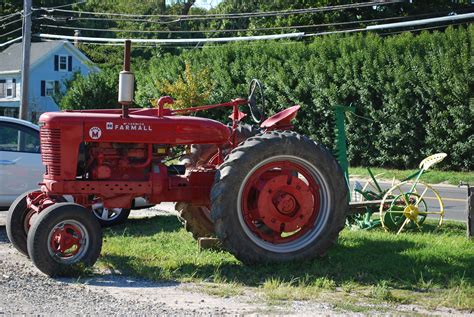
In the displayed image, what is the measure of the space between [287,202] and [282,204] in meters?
A: 0.06

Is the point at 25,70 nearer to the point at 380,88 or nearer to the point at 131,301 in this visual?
the point at 380,88

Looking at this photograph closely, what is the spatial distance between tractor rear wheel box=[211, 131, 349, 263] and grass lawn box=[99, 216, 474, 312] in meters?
0.24

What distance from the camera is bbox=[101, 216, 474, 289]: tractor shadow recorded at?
8125 millimetres

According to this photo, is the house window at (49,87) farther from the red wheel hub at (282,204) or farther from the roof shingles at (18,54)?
the red wheel hub at (282,204)

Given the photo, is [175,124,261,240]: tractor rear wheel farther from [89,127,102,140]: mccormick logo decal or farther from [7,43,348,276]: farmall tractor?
[89,127,102,140]: mccormick logo decal

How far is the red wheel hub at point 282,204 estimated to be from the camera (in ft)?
29.3

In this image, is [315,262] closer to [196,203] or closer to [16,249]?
[196,203]

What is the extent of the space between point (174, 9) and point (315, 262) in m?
61.3

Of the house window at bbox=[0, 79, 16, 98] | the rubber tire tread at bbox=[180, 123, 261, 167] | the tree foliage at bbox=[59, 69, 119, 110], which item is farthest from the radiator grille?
the house window at bbox=[0, 79, 16, 98]

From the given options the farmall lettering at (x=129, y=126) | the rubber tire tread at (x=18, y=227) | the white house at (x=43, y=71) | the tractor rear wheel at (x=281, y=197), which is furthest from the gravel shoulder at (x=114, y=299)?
the white house at (x=43, y=71)

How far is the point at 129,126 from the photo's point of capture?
29.4ft

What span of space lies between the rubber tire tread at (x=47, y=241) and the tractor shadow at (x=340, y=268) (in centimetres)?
50

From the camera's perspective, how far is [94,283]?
8.07 m

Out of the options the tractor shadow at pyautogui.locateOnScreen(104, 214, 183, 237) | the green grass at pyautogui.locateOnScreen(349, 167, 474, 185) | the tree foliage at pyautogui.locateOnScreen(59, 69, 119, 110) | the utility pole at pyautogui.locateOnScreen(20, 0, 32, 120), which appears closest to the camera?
the tractor shadow at pyautogui.locateOnScreen(104, 214, 183, 237)
